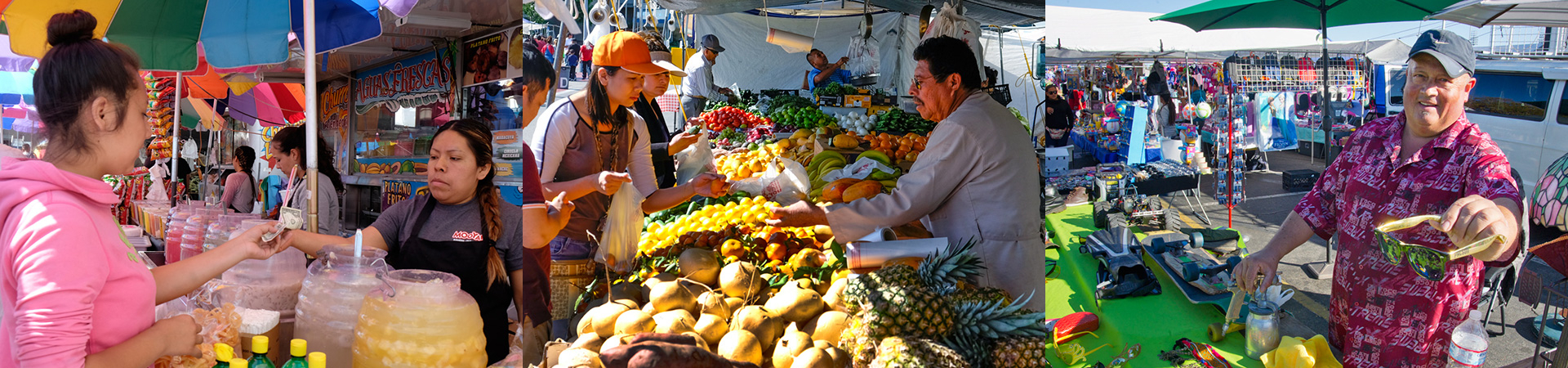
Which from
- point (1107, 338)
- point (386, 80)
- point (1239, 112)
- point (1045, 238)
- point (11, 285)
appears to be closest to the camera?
point (11, 285)

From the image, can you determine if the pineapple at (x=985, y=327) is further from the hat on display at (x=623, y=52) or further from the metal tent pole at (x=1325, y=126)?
the hat on display at (x=623, y=52)

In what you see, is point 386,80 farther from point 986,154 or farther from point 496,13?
point 986,154

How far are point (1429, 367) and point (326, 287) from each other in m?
2.79

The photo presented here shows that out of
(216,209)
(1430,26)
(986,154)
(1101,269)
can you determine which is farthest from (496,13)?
(1430,26)

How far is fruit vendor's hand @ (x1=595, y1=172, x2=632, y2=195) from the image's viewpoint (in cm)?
266

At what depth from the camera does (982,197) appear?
Result: 2641 millimetres

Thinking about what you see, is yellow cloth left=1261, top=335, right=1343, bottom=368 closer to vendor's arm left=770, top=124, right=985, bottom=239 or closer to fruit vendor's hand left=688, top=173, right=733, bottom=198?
vendor's arm left=770, top=124, right=985, bottom=239

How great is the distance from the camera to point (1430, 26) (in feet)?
5.99

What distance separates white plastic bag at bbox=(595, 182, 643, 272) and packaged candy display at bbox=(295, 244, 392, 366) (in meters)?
0.89

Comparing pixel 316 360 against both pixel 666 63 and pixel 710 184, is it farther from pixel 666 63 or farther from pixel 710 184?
pixel 710 184

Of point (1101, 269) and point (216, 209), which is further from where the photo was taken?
point (216, 209)

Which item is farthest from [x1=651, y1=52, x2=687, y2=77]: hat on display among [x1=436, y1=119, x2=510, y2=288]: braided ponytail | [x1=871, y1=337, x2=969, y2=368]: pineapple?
[x1=871, y1=337, x2=969, y2=368]: pineapple

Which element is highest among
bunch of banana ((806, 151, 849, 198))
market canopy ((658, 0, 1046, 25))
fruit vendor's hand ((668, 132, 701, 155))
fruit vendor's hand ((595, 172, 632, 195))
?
market canopy ((658, 0, 1046, 25))

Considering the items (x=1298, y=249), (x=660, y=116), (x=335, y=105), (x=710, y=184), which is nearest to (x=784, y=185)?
(x=710, y=184)
